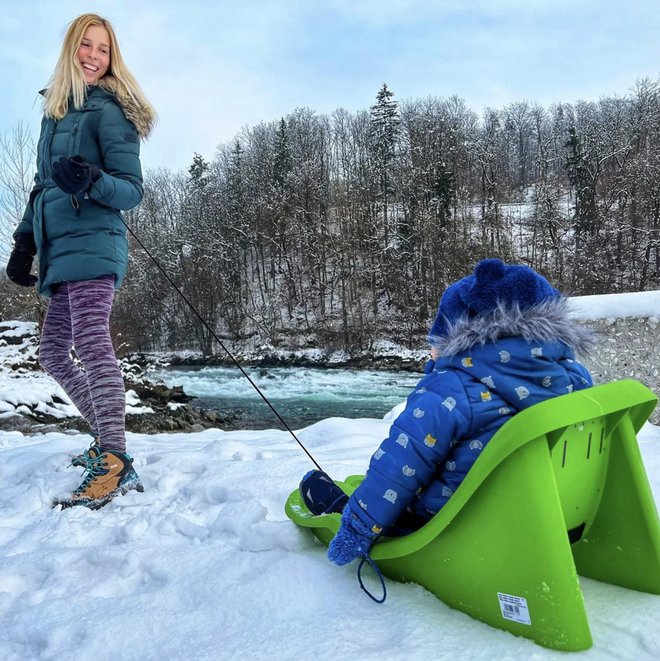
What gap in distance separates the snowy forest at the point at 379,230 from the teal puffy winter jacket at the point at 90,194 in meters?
20.3

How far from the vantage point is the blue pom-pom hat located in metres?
1.41

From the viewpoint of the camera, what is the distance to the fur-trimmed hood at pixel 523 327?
4.41ft

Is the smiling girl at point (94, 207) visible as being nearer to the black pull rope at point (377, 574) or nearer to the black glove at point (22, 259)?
the black glove at point (22, 259)

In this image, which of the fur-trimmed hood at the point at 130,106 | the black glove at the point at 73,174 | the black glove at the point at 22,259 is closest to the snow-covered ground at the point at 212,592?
the black glove at the point at 22,259

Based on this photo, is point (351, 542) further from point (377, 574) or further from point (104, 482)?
point (104, 482)

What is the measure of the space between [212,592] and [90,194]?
1673 millimetres

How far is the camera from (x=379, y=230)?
3012 cm

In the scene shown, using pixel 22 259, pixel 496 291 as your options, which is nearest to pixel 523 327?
pixel 496 291

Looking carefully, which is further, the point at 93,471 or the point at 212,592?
the point at 93,471

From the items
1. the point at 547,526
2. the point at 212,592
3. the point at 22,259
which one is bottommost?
the point at 212,592

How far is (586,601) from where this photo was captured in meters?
1.35

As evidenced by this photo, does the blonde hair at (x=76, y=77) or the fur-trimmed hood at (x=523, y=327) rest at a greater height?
the blonde hair at (x=76, y=77)

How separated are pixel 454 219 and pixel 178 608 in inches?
1169

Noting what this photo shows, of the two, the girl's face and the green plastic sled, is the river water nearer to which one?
the girl's face
